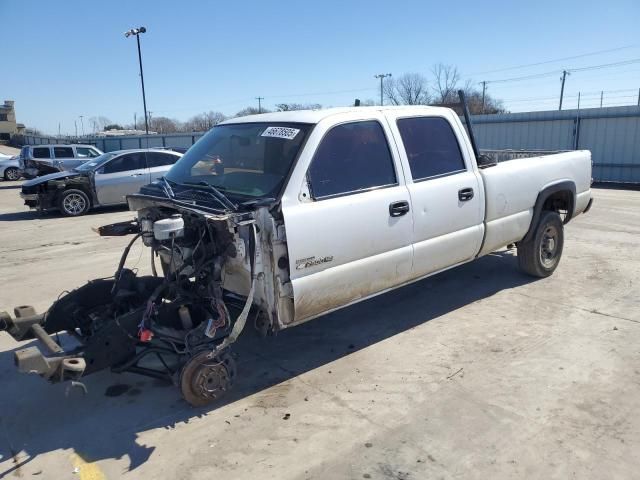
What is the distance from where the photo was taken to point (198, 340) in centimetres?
367

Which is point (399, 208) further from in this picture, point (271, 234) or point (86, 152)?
point (86, 152)

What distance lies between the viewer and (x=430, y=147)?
4.86 m

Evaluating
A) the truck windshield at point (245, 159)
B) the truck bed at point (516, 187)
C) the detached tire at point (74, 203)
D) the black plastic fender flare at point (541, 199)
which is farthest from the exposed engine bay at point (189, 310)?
the detached tire at point (74, 203)

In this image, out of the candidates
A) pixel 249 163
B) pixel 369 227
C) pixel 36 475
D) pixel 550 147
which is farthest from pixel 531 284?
pixel 550 147

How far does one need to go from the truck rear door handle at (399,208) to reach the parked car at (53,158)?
67.6 feet

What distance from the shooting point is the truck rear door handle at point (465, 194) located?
4895 millimetres

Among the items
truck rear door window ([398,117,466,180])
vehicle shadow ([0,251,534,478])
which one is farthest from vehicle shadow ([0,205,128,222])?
truck rear door window ([398,117,466,180])

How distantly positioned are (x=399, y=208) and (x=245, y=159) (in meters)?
1.35

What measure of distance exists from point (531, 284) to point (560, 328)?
140 cm

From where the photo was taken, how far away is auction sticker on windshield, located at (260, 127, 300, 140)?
4.07 meters

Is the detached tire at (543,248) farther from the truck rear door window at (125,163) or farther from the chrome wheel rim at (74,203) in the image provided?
the chrome wheel rim at (74,203)

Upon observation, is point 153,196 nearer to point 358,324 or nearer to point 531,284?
point 358,324

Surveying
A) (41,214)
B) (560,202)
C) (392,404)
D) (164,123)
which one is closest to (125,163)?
(41,214)

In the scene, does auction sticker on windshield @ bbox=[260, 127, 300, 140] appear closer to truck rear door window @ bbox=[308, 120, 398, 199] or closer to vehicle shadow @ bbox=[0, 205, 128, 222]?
truck rear door window @ bbox=[308, 120, 398, 199]
